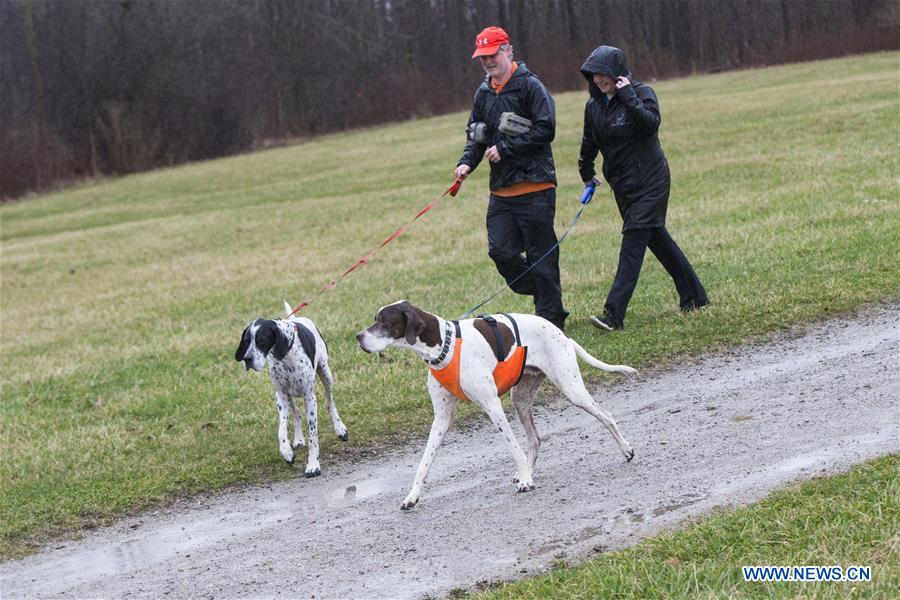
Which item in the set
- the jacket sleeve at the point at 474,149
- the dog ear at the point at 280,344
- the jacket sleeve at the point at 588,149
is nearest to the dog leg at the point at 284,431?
the dog ear at the point at 280,344

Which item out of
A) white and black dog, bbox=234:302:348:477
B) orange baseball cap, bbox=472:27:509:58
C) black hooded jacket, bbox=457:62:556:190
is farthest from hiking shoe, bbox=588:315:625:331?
white and black dog, bbox=234:302:348:477

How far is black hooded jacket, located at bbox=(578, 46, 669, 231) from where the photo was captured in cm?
866

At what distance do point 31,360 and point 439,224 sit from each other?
8.42 metres

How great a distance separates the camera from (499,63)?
8.30 meters

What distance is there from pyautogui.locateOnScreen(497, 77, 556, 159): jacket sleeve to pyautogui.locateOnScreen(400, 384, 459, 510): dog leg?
2.92m

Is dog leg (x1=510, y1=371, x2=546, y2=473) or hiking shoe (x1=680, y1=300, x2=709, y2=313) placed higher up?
dog leg (x1=510, y1=371, x2=546, y2=473)

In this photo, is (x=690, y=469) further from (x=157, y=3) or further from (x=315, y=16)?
(x=315, y=16)

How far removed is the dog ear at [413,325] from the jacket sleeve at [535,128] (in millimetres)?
2946

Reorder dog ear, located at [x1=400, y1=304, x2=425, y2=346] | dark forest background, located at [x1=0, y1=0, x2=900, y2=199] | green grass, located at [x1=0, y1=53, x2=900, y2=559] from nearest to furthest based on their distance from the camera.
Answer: dog ear, located at [x1=400, y1=304, x2=425, y2=346] → green grass, located at [x1=0, y1=53, x2=900, y2=559] → dark forest background, located at [x1=0, y1=0, x2=900, y2=199]

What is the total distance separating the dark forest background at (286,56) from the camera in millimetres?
46688

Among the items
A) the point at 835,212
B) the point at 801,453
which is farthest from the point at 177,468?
the point at 835,212

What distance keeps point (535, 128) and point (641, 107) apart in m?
0.91

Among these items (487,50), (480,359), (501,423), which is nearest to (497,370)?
(480,359)

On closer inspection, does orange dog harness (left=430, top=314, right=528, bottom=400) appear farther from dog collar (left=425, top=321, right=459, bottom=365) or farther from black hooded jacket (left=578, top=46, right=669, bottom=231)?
black hooded jacket (left=578, top=46, right=669, bottom=231)
